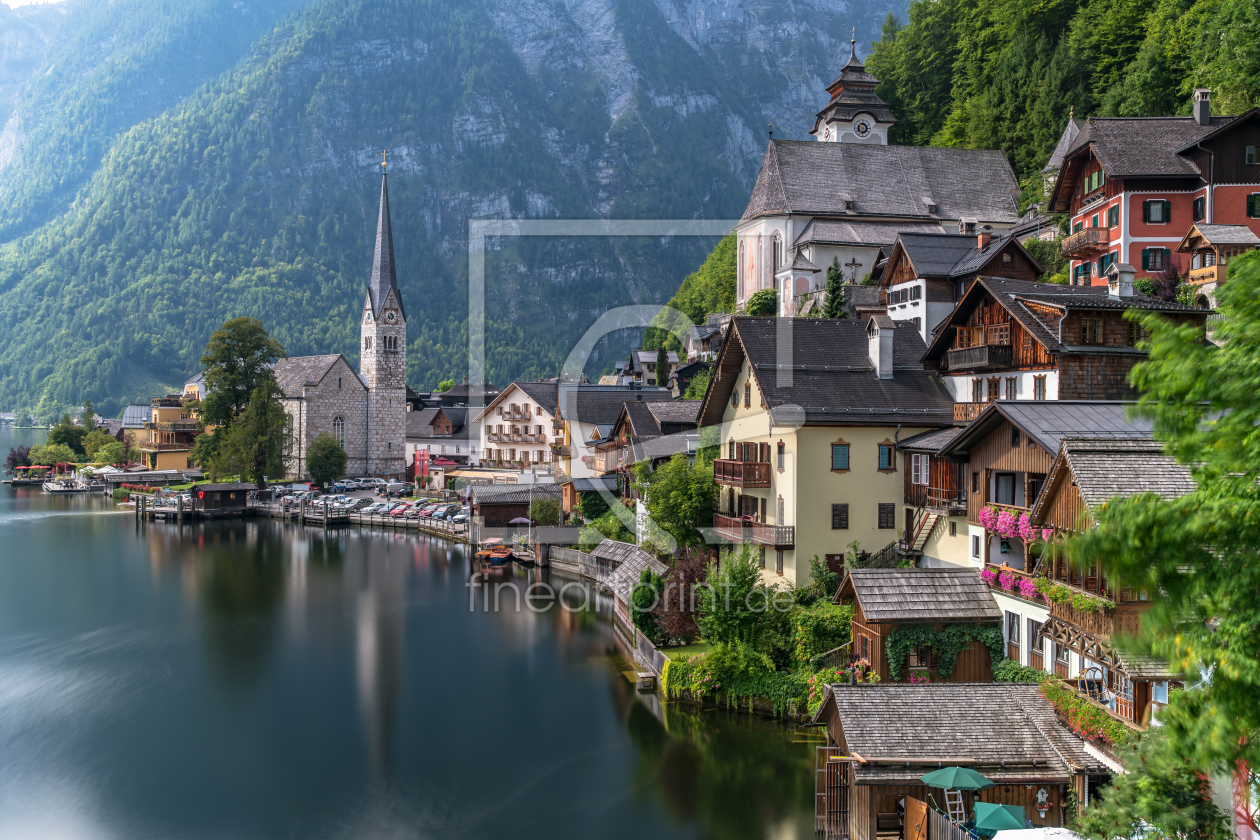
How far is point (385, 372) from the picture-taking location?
10506cm

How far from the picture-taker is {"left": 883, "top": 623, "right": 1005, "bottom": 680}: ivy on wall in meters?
22.6

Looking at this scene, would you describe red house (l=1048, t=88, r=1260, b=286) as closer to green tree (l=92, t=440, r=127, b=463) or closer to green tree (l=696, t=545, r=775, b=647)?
green tree (l=696, t=545, r=775, b=647)

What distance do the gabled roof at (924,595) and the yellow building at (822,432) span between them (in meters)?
6.09

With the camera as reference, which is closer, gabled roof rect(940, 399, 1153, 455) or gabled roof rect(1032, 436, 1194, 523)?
gabled roof rect(1032, 436, 1194, 523)

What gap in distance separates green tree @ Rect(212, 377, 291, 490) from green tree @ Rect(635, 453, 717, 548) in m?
59.7

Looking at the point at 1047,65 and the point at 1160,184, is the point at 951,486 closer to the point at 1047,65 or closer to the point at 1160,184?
the point at 1160,184

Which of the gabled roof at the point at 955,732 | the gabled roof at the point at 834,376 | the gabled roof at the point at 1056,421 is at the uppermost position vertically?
the gabled roof at the point at 834,376

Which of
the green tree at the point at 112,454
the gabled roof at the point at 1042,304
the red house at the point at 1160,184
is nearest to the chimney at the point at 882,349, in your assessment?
the gabled roof at the point at 1042,304

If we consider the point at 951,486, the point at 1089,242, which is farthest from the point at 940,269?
the point at 951,486

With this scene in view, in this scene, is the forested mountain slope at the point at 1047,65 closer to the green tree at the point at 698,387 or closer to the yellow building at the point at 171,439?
the green tree at the point at 698,387

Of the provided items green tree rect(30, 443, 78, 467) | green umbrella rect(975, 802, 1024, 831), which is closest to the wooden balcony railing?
green umbrella rect(975, 802, 1024, 831)

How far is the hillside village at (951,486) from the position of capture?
17.6 m

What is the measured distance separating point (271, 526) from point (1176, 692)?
76.1 meters

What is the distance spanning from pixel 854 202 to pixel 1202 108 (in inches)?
1139
